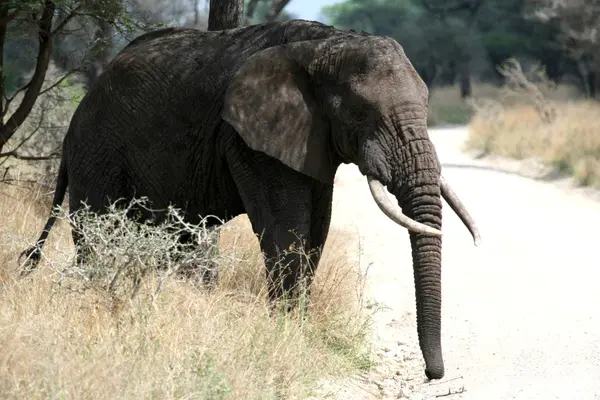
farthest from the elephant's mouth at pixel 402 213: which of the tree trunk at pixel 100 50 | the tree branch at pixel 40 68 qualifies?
the tree branch at pixel 40 68

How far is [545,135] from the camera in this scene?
19.7 metres

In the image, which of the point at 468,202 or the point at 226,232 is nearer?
the point at 226,232

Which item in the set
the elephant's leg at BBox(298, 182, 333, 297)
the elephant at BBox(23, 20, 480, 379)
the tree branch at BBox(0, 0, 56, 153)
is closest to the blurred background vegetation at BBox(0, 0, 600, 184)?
the tree branch at BBox(0, 0, 56, 153)

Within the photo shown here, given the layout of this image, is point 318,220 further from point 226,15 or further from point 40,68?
point 40,68

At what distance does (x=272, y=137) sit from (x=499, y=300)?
3.35 meters

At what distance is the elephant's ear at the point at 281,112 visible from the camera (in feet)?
21.2

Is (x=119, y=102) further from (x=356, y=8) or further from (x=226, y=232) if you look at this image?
(x=356, y=8)

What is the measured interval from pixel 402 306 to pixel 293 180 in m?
2.71

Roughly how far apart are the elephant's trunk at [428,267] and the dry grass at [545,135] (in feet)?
33.8

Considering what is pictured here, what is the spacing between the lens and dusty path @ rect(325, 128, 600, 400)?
254 inches

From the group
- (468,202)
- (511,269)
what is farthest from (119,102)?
(468,202)

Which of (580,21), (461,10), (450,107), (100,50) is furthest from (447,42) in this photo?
(100,50)

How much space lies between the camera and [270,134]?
21.3 ft

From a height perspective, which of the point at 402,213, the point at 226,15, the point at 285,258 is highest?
the point at 226,15
